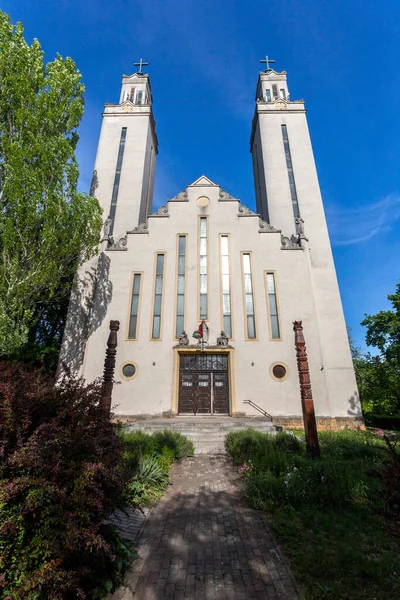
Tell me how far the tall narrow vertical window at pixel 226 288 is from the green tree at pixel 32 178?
345 inches

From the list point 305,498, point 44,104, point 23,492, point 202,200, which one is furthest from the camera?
point 202,200

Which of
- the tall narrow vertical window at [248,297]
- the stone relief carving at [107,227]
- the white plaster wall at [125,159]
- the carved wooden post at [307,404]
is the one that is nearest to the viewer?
the carved wooden post at [307,404]

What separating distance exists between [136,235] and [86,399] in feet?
54.8

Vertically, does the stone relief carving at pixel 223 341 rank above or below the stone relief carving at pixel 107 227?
below

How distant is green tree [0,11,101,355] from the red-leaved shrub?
10668 mm

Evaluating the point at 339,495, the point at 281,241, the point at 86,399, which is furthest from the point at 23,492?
the point at 281,241

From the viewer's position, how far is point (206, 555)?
4.27 m

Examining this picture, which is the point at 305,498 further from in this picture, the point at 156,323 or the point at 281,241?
the point at 281,241

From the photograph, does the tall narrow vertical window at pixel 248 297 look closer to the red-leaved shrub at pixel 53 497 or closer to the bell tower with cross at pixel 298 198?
the bell tower with cross at pixel 298 198

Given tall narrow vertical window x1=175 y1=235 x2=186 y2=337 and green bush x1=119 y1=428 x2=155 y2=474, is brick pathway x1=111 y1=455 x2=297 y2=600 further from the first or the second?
tall narrow vertical window x1=175 y1=235 x2=186 y2=337

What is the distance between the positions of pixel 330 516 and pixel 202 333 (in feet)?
38.1

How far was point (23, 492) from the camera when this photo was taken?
300 cm

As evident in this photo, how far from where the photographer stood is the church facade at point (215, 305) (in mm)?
15977

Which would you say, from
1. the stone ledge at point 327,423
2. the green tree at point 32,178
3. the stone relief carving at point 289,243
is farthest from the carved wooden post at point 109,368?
the stone relief carving at point 289,243
